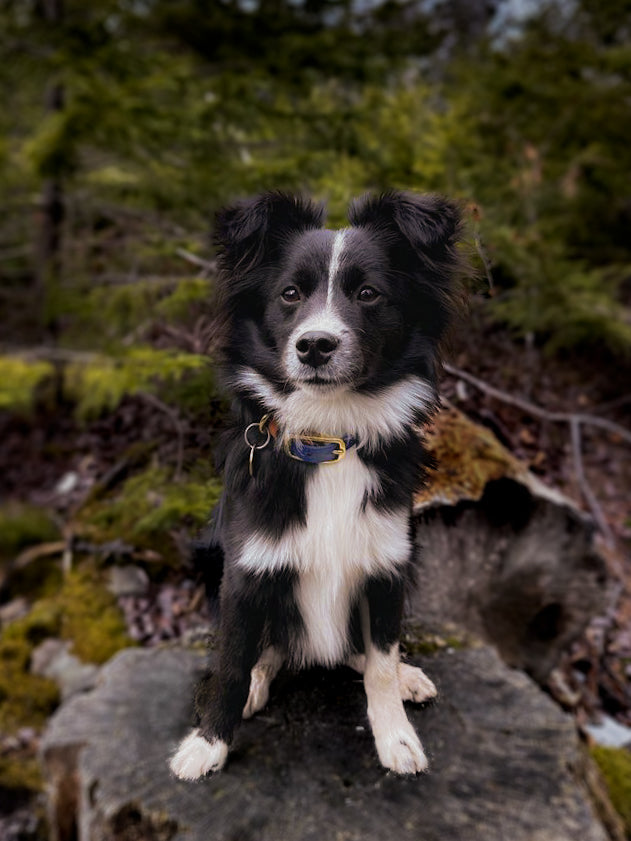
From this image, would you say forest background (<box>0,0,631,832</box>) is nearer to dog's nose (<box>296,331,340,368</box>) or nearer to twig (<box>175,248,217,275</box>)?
twig (<box>175,248,217,275</box>)

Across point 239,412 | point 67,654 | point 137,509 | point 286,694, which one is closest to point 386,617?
point 286,694

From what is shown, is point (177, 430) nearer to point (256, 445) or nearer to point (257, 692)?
point (256, 445)

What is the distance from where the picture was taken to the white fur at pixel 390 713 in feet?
5.25

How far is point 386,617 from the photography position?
1599 mm

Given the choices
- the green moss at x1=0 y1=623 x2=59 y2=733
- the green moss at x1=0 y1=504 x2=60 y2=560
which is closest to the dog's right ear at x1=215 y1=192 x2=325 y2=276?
the green moss at x1=0 y1=623 x2=59 y2=733

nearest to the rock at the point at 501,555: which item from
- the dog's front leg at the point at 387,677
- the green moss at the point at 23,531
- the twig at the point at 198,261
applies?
the dog's front leg at the point at 387,677

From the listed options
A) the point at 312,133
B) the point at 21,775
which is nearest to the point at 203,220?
the point at 312,133

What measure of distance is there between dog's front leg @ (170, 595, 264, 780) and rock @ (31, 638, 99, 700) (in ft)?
10.2

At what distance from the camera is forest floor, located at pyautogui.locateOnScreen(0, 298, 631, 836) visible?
94.9 inches

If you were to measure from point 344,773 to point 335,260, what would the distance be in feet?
5.13

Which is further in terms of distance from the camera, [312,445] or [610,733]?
[610,733]

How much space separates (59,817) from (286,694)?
2175mm

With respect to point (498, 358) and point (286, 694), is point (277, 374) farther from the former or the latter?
point (498, 358)

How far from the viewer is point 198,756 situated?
1.62 meters
